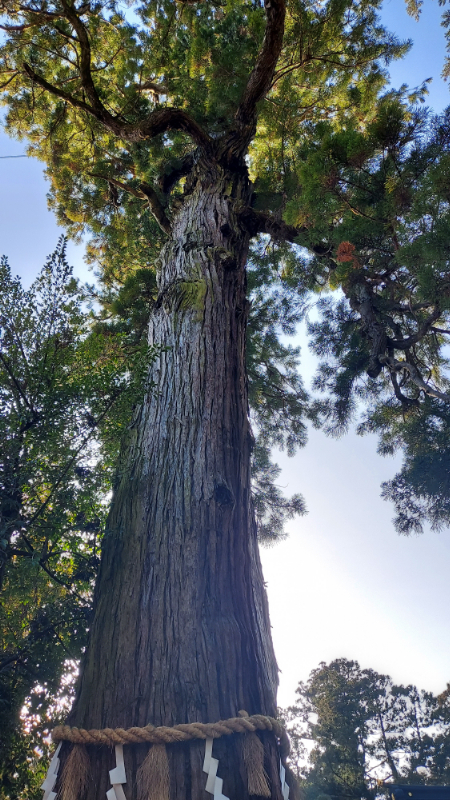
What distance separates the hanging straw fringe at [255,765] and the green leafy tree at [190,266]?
0.04 meters

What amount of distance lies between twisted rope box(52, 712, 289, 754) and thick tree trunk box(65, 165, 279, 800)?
52 millimetres

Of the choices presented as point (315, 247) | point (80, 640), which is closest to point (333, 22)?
point (315, 247)

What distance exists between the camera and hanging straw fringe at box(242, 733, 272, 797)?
4.34ft

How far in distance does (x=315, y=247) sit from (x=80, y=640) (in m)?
3.78

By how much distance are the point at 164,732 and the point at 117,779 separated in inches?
7.1

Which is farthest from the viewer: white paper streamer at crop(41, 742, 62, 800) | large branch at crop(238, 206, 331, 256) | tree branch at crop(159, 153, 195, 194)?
tree branch at crop(159, 153, 195, 194)

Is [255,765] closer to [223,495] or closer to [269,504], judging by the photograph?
[223,495]

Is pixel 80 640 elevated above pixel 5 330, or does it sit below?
below

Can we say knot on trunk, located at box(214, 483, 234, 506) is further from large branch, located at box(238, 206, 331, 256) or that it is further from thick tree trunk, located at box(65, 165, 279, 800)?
large branch, located at box(238, 206, 331, 256)

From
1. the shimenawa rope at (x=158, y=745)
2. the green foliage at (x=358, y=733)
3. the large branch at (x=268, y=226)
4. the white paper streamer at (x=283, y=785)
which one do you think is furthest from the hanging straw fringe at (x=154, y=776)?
the green foliage at (x=358, y=733)

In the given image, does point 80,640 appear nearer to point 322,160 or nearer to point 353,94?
point 322,160

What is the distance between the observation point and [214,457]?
223 cm

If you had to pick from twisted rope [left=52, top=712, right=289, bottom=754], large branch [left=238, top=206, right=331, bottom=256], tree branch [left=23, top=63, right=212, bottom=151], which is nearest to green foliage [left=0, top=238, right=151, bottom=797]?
twisted rope [left=52, top=712, right=289, bottom=754]

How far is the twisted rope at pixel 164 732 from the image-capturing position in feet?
4.39
